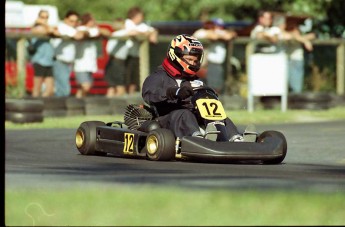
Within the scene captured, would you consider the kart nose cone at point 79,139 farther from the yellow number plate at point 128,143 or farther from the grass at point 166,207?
the grass at point 166,207

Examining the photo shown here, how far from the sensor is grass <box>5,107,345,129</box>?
18.9 m

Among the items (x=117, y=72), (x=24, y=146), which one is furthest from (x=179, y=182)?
(x=117, y=72)

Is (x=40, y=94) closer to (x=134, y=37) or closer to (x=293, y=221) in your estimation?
(x=134, y=37)

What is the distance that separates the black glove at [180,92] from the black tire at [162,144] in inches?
18.5

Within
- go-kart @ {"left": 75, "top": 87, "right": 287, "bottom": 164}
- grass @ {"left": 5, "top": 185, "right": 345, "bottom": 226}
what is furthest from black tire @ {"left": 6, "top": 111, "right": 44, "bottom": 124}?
grass @ {"left": 5, "top": 185, "right": 345, "bottom": 226}

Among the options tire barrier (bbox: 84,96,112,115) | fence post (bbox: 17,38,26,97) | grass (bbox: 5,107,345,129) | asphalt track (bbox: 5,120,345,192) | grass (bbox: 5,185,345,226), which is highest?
fence post (bbox: 17,38,26,97)

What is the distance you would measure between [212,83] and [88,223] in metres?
15.2

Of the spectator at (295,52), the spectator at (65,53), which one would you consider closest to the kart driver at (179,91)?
the spectator at (65,53)

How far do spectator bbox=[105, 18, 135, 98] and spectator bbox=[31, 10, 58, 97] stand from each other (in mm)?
1583

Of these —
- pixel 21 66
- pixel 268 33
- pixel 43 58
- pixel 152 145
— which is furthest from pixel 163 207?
pixel 268 33

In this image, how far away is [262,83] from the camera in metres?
23.9

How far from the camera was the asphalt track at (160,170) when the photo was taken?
1082 cm

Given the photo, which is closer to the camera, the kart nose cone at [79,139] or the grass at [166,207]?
the grass at [166,207]

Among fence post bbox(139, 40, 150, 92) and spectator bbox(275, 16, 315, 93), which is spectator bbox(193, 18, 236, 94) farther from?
spectator bbox(275, 16, 315, 93)
